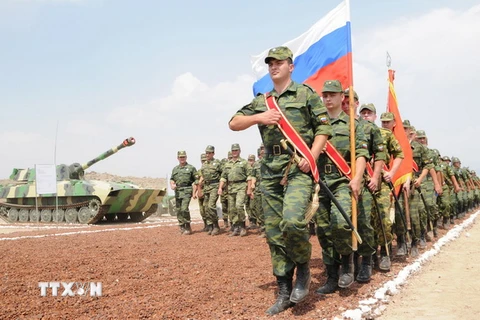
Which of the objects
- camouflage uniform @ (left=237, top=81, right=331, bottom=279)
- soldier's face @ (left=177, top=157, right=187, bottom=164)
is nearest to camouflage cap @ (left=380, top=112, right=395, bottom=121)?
camouflage uniform @ (left=237, top=81, right=331, bottom=279)

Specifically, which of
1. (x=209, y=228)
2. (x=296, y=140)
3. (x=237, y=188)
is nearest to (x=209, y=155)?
(x=237, y=188)

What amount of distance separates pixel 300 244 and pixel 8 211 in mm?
21604

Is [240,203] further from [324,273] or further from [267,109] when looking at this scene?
[267,109]

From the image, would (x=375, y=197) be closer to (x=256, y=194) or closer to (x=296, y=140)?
(x=296, y=140)

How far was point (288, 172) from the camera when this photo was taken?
168 inches

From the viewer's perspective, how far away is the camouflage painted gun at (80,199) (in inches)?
725

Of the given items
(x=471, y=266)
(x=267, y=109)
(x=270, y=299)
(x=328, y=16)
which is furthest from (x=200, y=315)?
(x=471, y=266)

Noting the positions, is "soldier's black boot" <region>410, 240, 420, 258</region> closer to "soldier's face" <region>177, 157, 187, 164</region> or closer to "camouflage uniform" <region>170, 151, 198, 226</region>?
"camouflage uniform" <region>170, 151, 198, 226</region>

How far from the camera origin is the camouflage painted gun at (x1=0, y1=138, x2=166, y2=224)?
18422mm

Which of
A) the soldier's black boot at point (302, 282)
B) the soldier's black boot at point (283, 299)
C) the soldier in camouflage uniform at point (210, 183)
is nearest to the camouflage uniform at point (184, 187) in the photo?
the soldier in camouflage uniform at point (210, 183)

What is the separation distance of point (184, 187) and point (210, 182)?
2.35ft

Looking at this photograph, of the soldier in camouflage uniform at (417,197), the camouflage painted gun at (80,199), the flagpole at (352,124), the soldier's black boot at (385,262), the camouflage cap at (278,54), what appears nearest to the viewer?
the camouflage cap at (278,54)

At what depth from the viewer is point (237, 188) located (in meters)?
12.1

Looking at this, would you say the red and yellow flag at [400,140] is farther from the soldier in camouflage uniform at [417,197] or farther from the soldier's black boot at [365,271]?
the soldier's black boot at [365,271]
